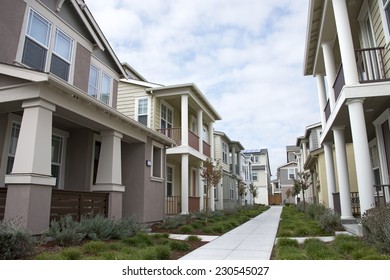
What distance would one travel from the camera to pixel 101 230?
24.7 ft

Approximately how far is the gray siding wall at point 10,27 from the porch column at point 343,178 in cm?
1015

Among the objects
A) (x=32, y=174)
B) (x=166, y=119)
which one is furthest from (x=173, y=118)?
(x=32, y=174)

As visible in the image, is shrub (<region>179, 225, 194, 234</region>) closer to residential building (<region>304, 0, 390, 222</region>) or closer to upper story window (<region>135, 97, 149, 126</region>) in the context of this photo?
residential building (<region>304, 0, 390, 222</region>)

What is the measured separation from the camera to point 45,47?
9.33 metres

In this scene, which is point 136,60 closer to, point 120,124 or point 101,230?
point 120,124

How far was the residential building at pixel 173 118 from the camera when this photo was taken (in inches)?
624

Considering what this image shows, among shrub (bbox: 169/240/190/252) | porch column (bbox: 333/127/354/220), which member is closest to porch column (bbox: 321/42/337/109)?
porch column (bbox: 333/127/354/220)

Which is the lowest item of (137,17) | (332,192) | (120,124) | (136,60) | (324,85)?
(332,192)

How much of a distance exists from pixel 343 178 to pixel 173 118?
36.0ft

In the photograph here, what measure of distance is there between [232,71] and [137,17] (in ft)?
22.0

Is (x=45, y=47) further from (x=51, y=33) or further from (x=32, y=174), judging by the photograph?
(x=32, y=174)

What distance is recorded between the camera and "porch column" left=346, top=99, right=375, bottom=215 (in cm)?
745

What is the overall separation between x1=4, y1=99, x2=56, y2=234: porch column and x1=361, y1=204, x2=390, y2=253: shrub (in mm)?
6754
